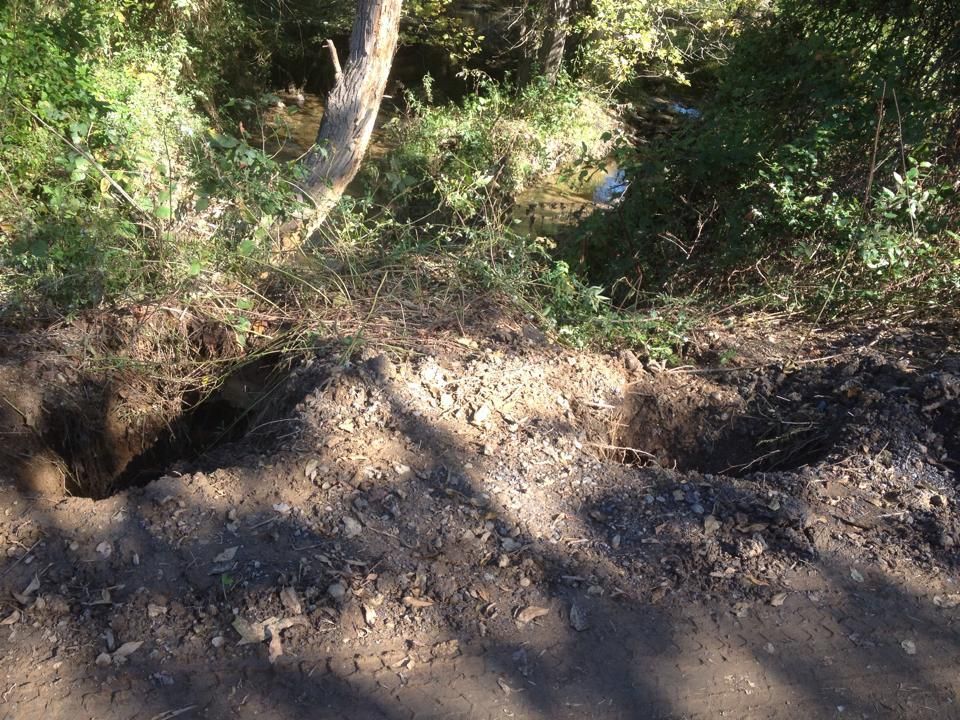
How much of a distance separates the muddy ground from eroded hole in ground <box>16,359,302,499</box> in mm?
59

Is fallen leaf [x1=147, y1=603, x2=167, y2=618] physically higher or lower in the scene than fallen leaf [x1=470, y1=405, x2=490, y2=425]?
lower

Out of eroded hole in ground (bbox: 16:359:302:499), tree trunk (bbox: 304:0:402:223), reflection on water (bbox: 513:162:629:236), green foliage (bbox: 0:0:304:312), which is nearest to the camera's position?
eroded hole in ground (bbox: 16:359:302:499)

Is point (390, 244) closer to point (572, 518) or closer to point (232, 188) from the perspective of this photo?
point (232, 188)

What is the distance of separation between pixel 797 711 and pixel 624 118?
469 inches

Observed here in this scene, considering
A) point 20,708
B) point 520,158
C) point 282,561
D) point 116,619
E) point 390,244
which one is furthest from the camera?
point 520,158

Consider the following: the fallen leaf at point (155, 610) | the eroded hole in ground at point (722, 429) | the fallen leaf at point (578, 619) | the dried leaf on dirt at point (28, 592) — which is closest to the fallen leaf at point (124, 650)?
the fallen leaf at point (155, 610)

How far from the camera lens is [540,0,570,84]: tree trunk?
12.5m

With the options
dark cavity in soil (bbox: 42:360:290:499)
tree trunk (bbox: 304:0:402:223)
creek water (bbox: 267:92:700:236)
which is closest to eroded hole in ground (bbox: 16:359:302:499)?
dark cavity in soil (bbox: 42:360:290:499)

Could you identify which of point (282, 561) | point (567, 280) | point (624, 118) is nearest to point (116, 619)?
point (282, 561)

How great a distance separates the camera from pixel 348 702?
8.69 feet

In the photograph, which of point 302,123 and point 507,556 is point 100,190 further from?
point 302,123

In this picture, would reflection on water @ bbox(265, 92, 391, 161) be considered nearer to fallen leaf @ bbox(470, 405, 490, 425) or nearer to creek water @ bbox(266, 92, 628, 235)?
creek water @ bbox(266, 92, 628, 235)

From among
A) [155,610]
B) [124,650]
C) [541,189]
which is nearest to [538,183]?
[541,189]

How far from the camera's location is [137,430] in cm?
447
